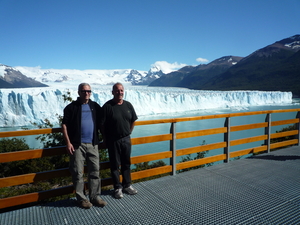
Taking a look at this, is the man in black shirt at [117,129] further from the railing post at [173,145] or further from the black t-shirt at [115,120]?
the railing post at [173,145]

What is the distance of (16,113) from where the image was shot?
20.8 m

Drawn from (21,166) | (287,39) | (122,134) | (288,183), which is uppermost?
(287,39)

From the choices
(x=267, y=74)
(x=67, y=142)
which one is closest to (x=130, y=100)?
(x=67, y=142)

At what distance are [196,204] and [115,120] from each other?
1375 mm

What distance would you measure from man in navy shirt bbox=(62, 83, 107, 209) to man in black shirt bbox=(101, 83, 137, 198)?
17 cm

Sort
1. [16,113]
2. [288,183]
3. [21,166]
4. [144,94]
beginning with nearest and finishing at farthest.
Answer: [288,183], [21,166], [16,113], [144,94]

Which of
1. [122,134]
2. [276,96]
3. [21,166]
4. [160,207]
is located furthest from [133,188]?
[276,96]

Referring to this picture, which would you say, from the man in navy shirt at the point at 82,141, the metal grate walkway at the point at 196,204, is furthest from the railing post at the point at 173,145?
the man in navy shirt at the point at 82,141

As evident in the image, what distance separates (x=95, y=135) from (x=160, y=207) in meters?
1.11

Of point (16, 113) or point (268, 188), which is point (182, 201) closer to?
point (268, 188)

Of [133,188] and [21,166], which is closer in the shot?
[133,188]

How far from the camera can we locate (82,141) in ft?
8.96

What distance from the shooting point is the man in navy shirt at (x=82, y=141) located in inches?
106

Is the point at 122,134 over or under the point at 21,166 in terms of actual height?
over
